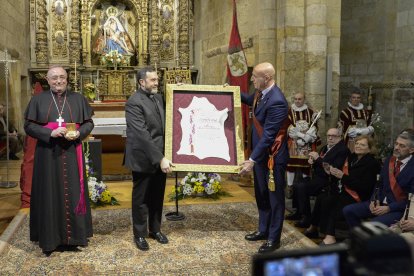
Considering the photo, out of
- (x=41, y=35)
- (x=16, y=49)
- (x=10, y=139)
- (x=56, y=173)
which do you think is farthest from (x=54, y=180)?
(x=41, y=35)

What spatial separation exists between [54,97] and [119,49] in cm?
940

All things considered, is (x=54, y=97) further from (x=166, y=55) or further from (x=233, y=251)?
(x=166, y=55)

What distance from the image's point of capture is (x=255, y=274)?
1.08 m

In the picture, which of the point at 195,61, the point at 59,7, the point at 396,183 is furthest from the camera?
the point at 195,61

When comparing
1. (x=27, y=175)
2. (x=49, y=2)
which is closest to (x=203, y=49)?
(x=49, y=2)

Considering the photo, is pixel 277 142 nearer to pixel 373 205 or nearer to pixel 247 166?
pixel 247 166

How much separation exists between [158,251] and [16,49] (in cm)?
876

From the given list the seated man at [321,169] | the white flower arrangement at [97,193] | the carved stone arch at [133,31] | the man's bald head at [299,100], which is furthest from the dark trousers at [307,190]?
the carved stone arch at [133,31]

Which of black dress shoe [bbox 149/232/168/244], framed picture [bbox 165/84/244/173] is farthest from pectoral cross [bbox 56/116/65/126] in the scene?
black dress shoe [bbox 149/232/168/244]

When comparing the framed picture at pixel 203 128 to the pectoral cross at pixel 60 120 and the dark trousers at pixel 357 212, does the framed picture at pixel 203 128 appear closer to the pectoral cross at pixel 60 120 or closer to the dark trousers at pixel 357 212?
the pectoral cross at pixel 60 120

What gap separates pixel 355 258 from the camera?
0.99m

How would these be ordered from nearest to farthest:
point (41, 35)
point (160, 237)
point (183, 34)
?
point (160, 237) → point (41, 35) → point (183, 34)

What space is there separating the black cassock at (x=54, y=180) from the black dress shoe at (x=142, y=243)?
1.62 ft

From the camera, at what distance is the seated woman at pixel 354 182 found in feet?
15.9
